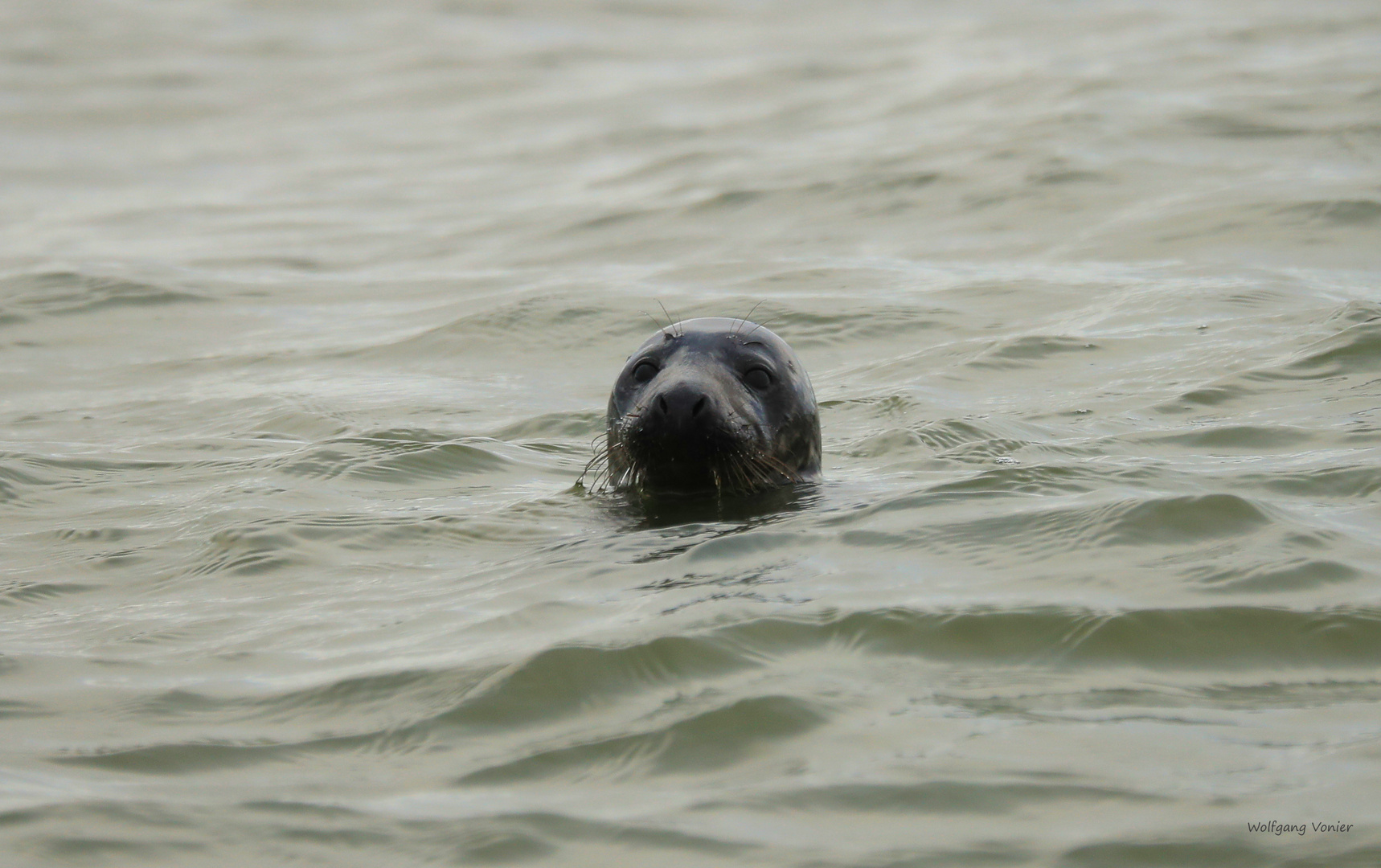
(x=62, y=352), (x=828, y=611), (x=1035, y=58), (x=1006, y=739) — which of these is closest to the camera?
(x=1006, y=739)

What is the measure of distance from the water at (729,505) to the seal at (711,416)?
7.1 inches

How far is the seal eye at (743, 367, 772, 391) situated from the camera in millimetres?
6457

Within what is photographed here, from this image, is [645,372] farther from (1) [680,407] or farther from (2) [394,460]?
(2) [394,460]

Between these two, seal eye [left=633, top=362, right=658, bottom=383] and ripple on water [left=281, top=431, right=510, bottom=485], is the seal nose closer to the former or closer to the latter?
seal eye [left=633, top=362, right=658, bottom=383]

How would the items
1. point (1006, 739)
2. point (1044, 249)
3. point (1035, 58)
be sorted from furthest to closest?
1. point (1035, 58)
2. point (1044, 249)
3. point (1006, 739)

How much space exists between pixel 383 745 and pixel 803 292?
24.5 ft

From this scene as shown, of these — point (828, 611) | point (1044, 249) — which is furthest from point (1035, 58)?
point (828, 611)

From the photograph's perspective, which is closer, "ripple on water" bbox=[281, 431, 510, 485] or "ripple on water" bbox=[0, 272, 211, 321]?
"ripple on water" bbox=[281, 431, 510, 485]

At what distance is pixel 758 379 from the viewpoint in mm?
6477

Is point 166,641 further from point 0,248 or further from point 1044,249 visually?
point 0,248

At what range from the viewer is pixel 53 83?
2261 cm

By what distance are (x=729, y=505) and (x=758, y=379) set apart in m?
0.67

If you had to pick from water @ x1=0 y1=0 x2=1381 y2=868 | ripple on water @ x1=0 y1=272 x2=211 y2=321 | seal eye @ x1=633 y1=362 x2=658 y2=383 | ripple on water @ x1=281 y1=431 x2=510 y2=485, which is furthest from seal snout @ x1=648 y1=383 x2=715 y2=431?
ripple on water @ x1=0 y1=272 x2=211 y2=321

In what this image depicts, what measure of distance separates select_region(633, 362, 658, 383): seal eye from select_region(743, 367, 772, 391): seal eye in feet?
1.16
